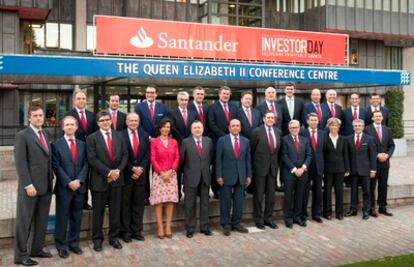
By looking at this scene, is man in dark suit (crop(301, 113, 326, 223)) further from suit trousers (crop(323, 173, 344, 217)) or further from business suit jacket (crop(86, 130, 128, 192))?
business suit jacket (crop(86, 130, 128, 192))

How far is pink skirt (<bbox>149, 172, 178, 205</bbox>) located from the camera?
303 inches

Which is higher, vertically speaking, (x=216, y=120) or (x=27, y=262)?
(x=216, y=120)

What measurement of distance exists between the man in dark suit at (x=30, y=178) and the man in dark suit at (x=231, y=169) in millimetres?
2846

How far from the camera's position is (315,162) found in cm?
889

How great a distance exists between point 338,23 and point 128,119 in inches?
989

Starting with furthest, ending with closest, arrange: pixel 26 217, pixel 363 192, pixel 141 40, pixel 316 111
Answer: pixel 141 40 < pixel 316 111 < pixel 363 192 < pixel 26 217

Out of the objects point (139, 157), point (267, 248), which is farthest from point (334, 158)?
point (139, 157)

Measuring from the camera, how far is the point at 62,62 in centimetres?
990

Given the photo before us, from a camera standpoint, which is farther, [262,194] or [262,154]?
[262,194]

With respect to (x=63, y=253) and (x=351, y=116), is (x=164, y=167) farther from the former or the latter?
(x=351, y=116)

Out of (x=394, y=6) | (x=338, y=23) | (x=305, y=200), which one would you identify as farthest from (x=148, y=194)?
(x=394, y=6)

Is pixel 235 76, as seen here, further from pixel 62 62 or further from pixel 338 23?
pixel 338 23

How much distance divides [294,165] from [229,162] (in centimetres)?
127

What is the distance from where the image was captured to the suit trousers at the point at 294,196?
8.60m
